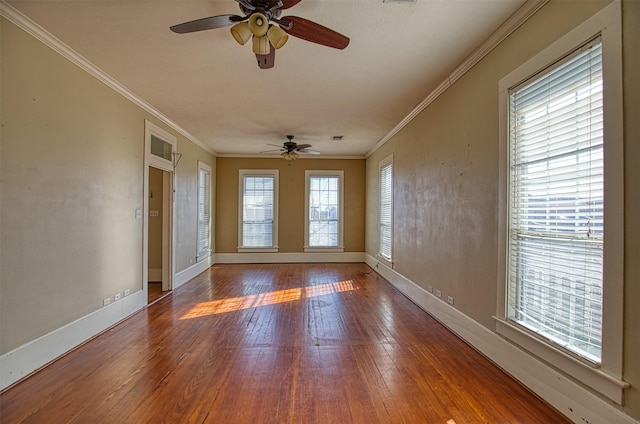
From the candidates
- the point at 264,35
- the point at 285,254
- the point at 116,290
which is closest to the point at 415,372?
the point at 264,35

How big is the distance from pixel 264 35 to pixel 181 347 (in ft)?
9.24

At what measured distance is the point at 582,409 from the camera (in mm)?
1819

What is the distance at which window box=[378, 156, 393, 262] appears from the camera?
5.78 meters

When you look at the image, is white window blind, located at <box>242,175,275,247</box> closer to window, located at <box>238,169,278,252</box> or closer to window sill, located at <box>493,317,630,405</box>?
window, located at <box>238,169,278,252</box>

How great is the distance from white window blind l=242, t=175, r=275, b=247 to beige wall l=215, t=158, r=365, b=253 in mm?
227

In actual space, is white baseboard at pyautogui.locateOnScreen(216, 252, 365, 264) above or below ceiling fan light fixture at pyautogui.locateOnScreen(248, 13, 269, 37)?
below

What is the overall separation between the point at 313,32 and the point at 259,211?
242 inches

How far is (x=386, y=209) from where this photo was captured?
20.2 ft

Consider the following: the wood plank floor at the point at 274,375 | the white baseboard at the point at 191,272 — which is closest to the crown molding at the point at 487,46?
the wood plank floor at the point at 274,375

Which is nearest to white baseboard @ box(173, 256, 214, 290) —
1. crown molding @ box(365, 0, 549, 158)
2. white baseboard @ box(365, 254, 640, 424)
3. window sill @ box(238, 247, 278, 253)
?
window sill @ box(238, 247, 278, 253)

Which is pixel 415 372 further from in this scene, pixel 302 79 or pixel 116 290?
pixel 116 290

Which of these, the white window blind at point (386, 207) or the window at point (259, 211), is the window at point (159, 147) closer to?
the window at point (259, 211)

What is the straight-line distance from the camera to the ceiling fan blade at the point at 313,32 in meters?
2.01

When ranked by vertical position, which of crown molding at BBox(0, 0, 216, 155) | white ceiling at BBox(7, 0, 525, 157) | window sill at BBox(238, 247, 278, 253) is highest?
white ceiling at BBox(7, 0, 525, 157)
